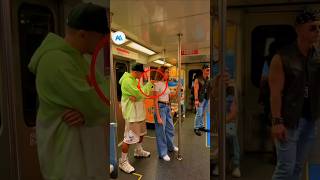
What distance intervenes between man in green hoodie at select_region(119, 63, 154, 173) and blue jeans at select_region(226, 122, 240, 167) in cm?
280

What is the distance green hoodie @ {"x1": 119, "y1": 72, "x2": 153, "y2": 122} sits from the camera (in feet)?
12.6

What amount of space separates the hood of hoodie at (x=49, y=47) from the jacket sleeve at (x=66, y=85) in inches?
1.5

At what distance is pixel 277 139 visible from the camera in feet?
3.59

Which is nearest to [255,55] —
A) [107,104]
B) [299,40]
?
[299,40]

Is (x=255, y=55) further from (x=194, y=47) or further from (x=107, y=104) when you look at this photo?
(x=194, y=47)

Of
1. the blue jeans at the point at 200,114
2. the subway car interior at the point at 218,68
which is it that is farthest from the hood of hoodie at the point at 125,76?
the blue jeans at the point at 200,114

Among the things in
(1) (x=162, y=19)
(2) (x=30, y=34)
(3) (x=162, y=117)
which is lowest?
(3) (x=162, y=117)

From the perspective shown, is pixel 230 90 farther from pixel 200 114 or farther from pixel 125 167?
pixel 200 114

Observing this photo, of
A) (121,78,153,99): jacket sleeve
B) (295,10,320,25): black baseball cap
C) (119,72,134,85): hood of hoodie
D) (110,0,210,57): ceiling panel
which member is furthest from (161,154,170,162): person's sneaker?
(295,10,320,25): black baseball cap

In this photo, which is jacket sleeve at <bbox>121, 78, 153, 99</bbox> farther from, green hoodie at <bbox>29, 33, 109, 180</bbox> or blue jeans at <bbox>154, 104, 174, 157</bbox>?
green hoodie at <bbox>29, 33, 109, 180</bbox>

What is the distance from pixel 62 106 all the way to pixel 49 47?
343mm

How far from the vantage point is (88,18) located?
1.44 metres

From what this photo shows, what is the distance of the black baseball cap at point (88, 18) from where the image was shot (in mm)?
1447

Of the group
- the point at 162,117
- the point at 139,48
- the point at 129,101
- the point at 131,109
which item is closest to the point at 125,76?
the point at 129,101
